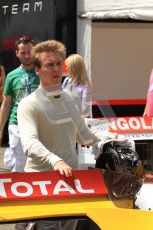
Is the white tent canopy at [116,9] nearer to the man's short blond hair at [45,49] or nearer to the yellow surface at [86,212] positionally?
the man's short blond hair at [45,49]

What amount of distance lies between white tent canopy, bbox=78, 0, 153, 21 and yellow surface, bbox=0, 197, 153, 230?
8421 millimetres

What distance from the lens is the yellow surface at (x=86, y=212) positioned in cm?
260

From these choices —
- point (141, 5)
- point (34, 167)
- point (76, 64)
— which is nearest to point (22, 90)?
point (76, 64)

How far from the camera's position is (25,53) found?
6113 millimetres

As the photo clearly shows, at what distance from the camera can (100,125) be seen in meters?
4.59

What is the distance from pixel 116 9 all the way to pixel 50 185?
29.1ft

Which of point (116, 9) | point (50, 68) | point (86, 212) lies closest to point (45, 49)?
point (50, 68)

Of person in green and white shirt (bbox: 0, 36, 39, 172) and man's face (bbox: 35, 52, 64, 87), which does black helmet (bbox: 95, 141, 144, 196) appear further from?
person in green and white shirt (bbox: 0, 36, 39, 172)

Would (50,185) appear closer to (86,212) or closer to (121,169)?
(86,212)

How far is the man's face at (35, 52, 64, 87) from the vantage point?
3.70 metres

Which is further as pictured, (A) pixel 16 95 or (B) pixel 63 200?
(A) pixel 16 95

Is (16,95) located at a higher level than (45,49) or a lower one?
lower

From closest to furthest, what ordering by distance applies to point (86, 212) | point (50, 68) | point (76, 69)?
point (86, 212)
point (50, 68)
point (76, 69)

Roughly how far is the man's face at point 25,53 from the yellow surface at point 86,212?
3.14m
